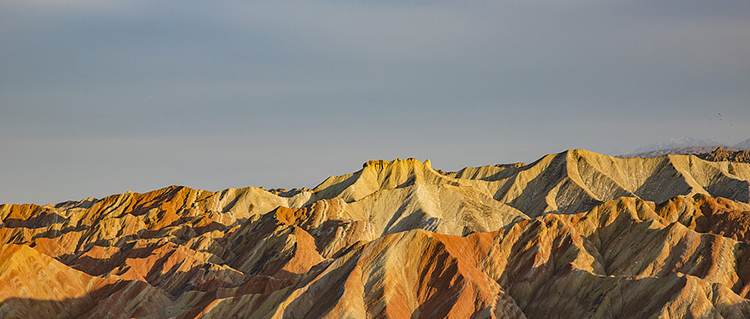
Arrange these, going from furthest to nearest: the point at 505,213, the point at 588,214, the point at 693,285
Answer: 1. the point at 505,213
2. the point at 588,214
3. the point at 693,285

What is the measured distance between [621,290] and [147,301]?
59910mm

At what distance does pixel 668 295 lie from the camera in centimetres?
7150

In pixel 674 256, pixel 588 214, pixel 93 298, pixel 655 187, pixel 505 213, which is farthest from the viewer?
pixel 655 187

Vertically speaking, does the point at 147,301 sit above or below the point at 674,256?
above

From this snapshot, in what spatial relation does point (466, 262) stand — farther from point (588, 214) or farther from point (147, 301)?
point (147, 301)

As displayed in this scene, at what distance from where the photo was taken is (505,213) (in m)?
157

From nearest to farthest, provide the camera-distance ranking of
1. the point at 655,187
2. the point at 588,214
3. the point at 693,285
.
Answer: the point at 693,285 < the point at 588,214 < the point at 655,187

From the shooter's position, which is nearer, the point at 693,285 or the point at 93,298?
the point at 693,285

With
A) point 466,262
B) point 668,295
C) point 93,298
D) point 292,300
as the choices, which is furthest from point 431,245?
point 93,298

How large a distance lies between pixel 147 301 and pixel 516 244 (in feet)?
165

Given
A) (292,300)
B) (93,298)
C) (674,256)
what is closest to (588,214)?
(674,256)

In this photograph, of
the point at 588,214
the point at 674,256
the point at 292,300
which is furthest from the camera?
the point at 588,214

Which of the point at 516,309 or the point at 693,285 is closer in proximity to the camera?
the point at 693,285

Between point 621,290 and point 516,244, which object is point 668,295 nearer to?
point 621,290
